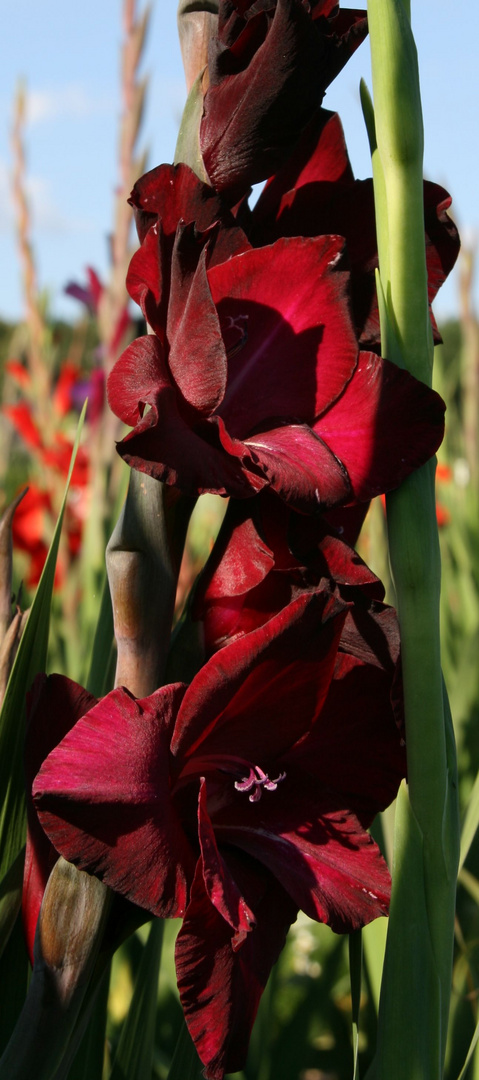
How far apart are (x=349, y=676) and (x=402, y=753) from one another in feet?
0.17

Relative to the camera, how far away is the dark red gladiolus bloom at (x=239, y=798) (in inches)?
14.6

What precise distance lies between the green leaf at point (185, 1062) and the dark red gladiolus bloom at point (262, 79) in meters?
0.47

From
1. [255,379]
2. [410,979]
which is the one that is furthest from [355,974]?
[255,379]

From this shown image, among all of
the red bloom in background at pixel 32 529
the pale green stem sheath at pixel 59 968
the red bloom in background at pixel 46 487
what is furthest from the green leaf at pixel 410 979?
the red bloom in background at pixel 32 529

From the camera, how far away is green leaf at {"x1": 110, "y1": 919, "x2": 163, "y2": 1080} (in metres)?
0.56

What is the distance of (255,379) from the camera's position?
44cm

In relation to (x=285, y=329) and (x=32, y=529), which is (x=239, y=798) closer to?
(x=285, y=329)

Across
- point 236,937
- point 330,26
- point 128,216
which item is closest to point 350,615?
point 236,937

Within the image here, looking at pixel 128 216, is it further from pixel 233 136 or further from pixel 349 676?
pixel 349 676

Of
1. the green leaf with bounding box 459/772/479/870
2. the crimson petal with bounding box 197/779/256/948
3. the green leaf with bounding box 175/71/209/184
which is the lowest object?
the green leaf with bounding box 459/772/479/870

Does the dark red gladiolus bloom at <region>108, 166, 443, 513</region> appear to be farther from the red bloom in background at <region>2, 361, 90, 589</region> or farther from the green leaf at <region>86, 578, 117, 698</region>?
the red bloom in background at <region>2, 361, 90, 589</region>

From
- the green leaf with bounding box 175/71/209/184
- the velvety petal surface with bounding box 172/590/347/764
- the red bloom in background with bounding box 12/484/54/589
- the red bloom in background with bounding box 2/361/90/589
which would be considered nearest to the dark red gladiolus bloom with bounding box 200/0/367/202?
the green leaf with bounding box 175/71/209/184

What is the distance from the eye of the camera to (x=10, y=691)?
458 millimetres

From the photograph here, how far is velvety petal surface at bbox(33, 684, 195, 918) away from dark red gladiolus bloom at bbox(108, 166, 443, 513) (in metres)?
0.10
